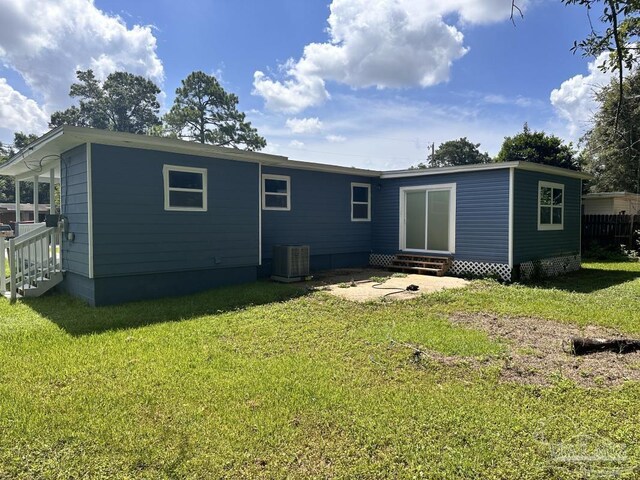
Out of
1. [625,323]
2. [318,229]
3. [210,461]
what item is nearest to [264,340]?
[210,461]

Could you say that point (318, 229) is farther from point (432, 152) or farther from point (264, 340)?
point (432, 152)

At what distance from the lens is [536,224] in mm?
10641

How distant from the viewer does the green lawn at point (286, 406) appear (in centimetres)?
245

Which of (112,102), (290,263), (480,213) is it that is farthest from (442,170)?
(112,102)

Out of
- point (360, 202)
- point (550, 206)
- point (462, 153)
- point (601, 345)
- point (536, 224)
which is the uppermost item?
point (462, 153)

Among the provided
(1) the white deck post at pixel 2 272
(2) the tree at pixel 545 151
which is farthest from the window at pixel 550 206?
(2) the tree at pixel 545 151

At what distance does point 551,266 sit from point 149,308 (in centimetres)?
1015

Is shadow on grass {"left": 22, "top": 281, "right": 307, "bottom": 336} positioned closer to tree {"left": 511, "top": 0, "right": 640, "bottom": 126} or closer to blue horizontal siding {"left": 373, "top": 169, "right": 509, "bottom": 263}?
blue horizontal siding {"left": 373, "top": 169, "right": 509, "bottom": 263}

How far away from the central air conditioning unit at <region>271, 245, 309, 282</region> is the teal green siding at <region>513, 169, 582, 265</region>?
5.01 meters


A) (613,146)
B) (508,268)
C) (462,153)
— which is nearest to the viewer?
(508,268)

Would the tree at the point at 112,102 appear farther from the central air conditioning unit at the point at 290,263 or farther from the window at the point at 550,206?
the window at the point at 550,206

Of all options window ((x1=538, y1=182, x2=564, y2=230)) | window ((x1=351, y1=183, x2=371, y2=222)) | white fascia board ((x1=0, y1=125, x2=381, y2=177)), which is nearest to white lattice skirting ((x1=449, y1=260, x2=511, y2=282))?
window ((x1=538, y1=182, x2=564, y2=230))

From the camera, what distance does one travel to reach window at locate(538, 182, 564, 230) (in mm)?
10820

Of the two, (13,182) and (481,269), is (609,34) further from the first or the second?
(13,182)
